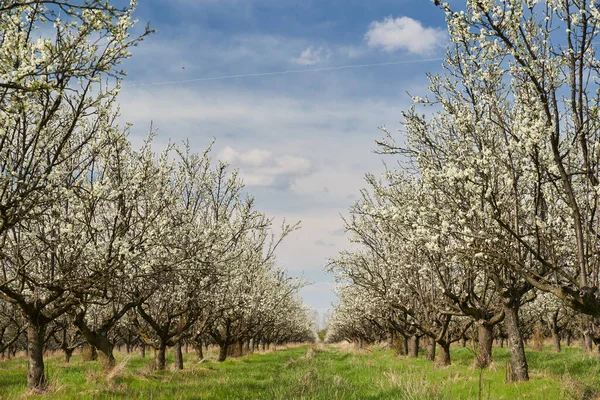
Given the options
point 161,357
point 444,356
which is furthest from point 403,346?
point 161,357

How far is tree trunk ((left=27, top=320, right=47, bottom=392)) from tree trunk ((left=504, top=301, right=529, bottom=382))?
1260 cm

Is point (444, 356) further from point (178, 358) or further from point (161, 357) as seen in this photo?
point (161, 357)

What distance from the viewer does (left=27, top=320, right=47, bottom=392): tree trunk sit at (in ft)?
41.5

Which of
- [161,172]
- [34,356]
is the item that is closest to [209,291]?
[161,172]

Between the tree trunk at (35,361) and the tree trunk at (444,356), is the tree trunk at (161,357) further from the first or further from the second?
the tree trunk at (444,356)

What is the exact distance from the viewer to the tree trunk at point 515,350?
42.7ft

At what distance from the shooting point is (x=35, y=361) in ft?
42.3

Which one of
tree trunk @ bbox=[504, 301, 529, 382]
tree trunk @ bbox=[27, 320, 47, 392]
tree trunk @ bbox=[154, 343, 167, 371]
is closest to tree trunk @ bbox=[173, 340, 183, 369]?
tree trunk @ bbox=[154, 343, 167, 371]

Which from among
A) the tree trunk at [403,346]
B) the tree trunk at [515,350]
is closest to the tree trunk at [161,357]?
the tree trunk at [515,350]

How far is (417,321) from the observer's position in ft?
65.0

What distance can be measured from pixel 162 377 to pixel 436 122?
42.0ft

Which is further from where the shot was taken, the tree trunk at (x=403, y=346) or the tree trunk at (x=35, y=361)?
the tree trunk at (x=403, y=346)

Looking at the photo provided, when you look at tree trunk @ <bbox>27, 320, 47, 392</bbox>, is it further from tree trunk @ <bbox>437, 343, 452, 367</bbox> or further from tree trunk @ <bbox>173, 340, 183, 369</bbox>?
tree trunk @ <bbox>437, 343, 452, 367</bbox>

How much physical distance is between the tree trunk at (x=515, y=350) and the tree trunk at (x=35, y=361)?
1260 centimetres
